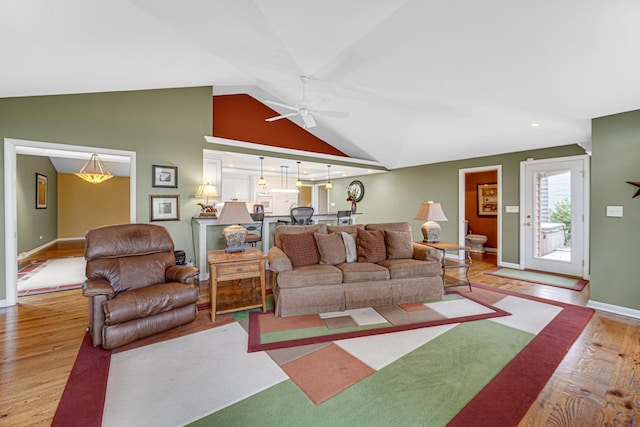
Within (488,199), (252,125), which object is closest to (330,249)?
(252,125)

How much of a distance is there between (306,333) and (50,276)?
4863mm

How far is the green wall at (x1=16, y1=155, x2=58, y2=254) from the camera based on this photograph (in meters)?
5.81

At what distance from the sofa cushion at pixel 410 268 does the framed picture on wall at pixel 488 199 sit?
5.16 m

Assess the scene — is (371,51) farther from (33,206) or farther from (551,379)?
(33,206)

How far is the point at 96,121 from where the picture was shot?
A: 3.73m

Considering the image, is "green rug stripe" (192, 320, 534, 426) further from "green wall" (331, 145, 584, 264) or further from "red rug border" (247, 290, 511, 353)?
"green wall" (331, 145, 584, 264)

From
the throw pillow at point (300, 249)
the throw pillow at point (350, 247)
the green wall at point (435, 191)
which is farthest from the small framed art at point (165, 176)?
the green wall at point (435, 191)

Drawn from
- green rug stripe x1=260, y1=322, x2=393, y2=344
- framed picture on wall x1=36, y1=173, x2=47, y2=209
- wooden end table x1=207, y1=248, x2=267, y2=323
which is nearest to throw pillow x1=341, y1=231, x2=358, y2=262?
green rug stripe x1=260, y1=322, x2=393, y2=344

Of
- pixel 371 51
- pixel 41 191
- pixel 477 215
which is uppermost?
pixel 371 51

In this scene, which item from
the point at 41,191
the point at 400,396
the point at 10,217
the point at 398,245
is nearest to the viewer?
the point at 400,396

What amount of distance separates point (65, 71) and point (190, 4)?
1686 mm

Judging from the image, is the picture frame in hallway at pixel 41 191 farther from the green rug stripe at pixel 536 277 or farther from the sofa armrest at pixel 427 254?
the green rug stripe at pixel 536 277

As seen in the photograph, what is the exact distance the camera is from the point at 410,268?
10.9ft

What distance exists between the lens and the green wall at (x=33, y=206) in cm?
581
